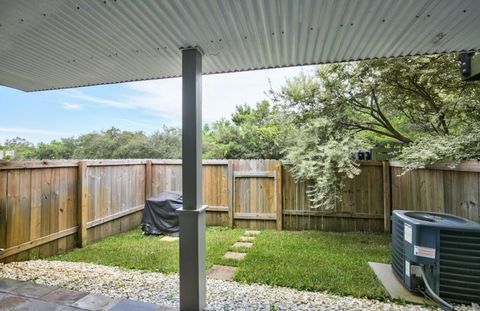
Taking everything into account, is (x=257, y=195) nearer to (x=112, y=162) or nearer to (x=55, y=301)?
(x=112, y=162)

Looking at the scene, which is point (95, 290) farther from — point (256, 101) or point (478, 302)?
point (256, 101)

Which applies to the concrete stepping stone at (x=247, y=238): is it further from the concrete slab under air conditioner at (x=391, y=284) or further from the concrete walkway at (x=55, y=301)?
the concrete walkway at (x=55, y=301)

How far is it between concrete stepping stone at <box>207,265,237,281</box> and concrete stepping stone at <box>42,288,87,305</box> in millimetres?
1358

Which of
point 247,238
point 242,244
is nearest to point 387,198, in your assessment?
point 247,238

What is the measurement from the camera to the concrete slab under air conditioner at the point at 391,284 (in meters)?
2.59

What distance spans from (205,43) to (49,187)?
3.19 meters

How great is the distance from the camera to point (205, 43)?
7.38 ft

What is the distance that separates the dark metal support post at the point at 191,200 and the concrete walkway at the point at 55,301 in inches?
11.3

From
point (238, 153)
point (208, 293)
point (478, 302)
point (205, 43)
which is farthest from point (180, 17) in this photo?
point (238, 153)

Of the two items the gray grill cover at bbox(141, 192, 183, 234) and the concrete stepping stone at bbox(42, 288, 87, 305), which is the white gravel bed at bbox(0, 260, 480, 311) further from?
the gray grill cover at bbox(141, 192, 183, 234)

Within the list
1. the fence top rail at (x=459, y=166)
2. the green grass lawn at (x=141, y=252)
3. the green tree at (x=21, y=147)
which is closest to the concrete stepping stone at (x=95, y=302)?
the green grass lawn at (x=141, y=252)

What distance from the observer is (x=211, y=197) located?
5.70 metres

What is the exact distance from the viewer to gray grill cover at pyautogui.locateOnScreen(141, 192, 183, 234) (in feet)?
16.5

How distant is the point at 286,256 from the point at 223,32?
305 cm
